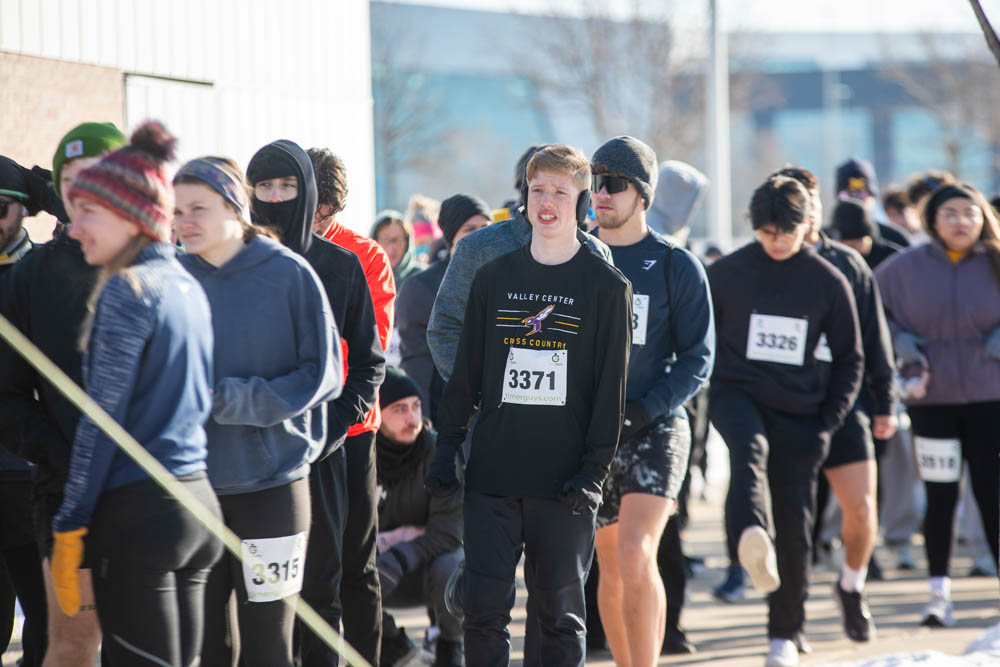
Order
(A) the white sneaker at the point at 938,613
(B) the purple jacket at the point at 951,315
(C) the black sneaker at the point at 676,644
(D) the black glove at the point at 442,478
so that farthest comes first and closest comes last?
(B) the purple jacket at the point at 951,315, (A) the white sneaker at the point at 938,613, (C) the black sneaker at the point at 676,644, (D) the black glove at the point at 442,478

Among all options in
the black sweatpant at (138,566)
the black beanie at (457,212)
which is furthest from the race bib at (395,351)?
the black sweatpant at (138,566)

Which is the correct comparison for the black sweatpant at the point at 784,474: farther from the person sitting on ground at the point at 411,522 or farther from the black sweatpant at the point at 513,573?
the black sweatpant at the point at 513,573

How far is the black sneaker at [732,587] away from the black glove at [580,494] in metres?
3.46

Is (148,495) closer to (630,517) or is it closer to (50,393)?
(50,393)

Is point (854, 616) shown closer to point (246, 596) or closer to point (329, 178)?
point (329, 178)

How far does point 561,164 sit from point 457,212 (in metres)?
2.52

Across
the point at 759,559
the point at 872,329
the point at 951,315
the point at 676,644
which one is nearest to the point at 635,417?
the point at 759,559

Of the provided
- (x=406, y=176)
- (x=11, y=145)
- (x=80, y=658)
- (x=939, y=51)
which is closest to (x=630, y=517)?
(x=80, y=658)

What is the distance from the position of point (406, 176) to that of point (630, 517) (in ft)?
116

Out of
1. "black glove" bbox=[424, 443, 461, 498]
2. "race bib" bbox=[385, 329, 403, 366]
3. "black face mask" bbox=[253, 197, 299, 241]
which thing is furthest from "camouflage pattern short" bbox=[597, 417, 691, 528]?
"race bib" bbox=[385, 329, 403, 366]

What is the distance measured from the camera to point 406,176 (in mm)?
39625

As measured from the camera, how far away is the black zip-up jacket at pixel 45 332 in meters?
3.99

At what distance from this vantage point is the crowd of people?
3.36m

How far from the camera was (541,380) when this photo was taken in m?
4.29
